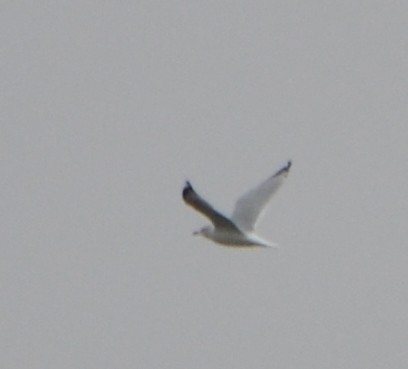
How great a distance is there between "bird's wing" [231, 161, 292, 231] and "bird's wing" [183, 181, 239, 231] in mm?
438

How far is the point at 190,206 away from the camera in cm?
3048

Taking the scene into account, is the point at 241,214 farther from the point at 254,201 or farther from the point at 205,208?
the point at 205,208

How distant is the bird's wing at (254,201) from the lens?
32.3m

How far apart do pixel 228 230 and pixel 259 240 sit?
0.58 m

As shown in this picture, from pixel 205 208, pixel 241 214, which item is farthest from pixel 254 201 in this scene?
pixel 205 208

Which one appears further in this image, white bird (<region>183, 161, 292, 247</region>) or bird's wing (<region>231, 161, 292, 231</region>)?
bird's wing (<region>231, 161, 292, 231</region>)

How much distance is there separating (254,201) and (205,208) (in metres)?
2.28

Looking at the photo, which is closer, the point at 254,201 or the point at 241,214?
the point at 241,214

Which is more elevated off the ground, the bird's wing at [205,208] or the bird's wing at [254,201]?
the bird's wing at [254,201]

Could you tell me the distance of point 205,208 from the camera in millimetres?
30625

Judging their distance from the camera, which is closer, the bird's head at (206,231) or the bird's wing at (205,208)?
the bird's wing at (205,208)

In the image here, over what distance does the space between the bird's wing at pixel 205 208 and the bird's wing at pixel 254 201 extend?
1.44 ft

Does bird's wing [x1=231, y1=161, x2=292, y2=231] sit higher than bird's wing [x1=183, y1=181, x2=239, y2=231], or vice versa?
bird's wing [x1=231, y1=161, x2=292, y2=231]

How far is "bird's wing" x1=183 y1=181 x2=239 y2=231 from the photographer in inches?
1190
